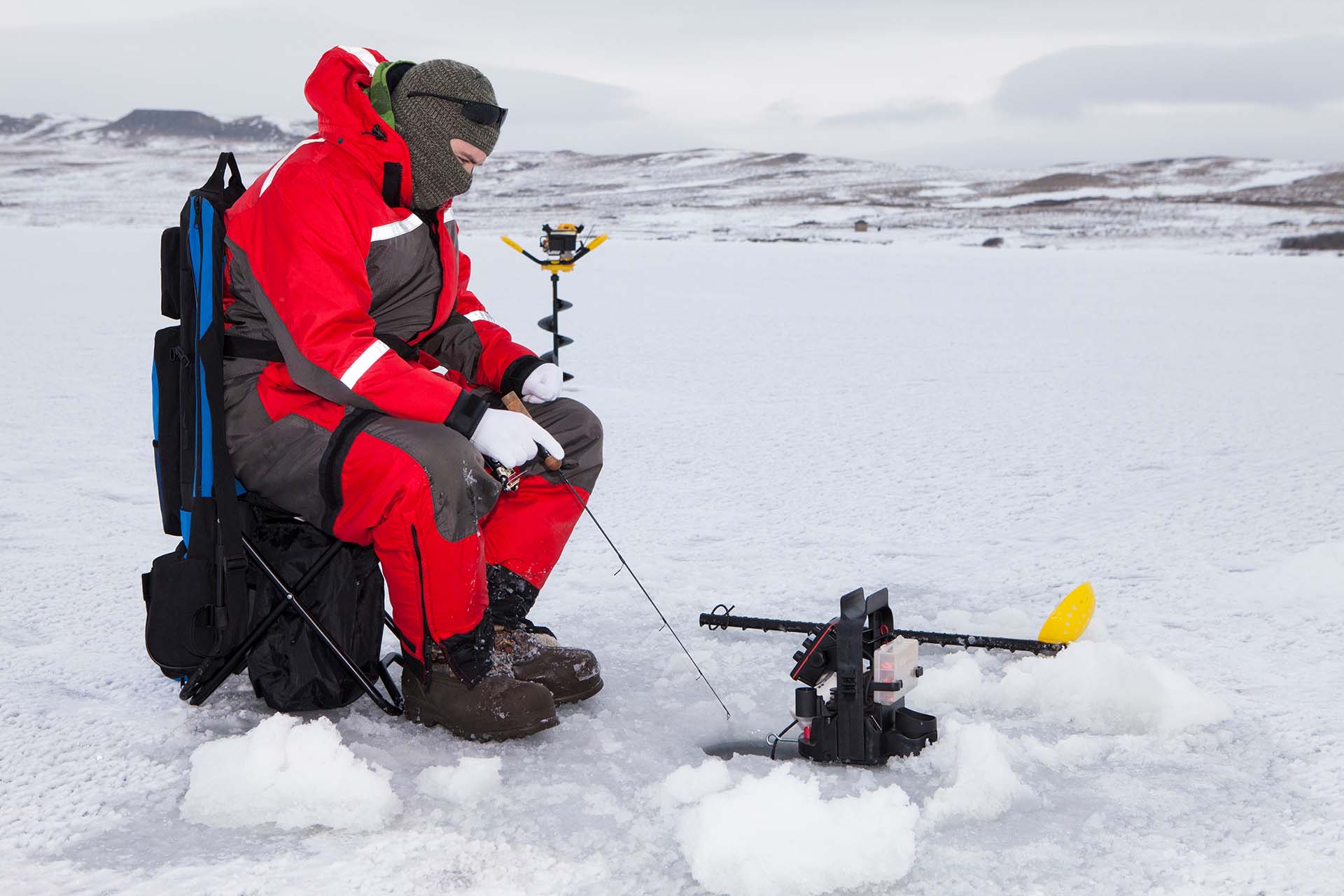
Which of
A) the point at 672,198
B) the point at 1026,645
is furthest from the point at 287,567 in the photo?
the point at 672,198

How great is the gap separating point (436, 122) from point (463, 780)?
1.17 metres

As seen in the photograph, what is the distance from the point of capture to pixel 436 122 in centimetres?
219

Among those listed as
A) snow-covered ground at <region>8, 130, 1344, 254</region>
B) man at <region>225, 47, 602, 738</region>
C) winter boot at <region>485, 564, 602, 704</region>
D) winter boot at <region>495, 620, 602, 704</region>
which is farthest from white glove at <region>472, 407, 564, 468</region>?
snow-covered ground at <region>8, 130, 1344, 254</region>

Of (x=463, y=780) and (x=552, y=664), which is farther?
(x=552, y=664)

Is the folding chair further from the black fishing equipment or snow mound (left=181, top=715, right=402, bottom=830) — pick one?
the black fishing equipment

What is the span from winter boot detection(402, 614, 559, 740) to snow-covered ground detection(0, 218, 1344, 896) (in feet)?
0.15

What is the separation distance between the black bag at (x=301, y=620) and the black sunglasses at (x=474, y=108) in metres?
0.82

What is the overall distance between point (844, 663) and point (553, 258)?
15.0 feet

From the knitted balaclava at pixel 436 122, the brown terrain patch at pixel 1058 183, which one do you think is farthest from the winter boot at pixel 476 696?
the brown terrain patch at pixel 1058 183

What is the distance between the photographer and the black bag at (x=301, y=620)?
2.18 meters

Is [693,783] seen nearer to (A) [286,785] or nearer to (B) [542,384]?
(A) [286,785]

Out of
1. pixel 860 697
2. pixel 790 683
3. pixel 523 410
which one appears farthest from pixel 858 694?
pixel 523 410

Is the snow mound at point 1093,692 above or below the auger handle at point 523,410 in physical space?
below

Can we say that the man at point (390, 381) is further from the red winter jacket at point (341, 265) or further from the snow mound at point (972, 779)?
the snow mound at point (972, 779)
